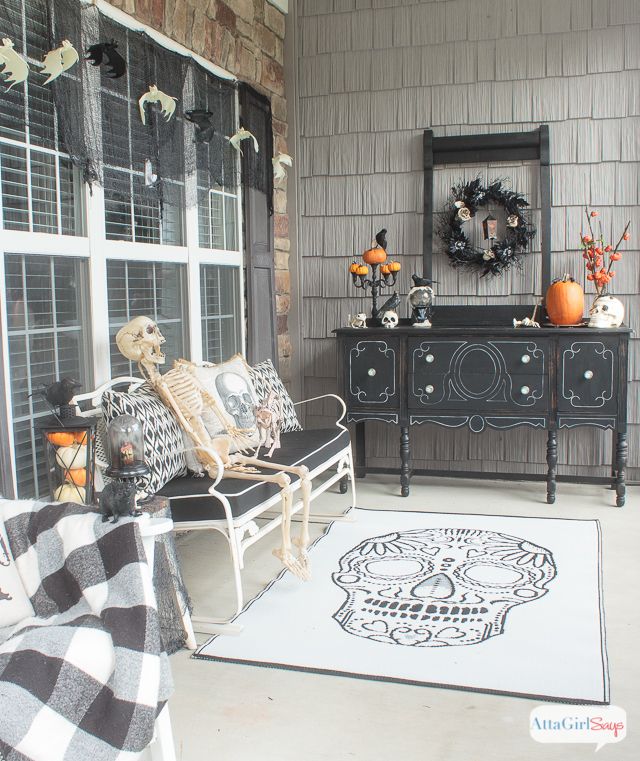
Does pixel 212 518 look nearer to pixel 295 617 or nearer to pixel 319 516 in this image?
pixel 295 617

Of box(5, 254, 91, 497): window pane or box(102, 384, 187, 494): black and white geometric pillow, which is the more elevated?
box(5, 254, 91, 497): window pane

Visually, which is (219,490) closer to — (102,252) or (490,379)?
(102,252)

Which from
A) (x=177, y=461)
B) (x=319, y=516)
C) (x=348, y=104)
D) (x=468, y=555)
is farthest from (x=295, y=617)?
(x=348, y=104)

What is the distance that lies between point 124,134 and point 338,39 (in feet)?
7.99

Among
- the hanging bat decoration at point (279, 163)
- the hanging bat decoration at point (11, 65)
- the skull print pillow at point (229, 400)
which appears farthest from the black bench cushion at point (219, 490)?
the hanging bat decoration at point (279, 163)

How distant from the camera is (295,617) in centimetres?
322

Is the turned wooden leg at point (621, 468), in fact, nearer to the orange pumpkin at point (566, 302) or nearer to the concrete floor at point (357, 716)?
the orange pumpkin at point (566, 302)

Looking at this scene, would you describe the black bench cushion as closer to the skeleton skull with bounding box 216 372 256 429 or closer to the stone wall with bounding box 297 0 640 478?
the skeleton skull with bounding box 216 372 256 429

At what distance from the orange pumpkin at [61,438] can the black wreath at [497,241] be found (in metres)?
3.11

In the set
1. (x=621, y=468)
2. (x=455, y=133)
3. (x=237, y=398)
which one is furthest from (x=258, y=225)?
(x=621, y=468)

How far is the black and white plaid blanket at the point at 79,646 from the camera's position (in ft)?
5.83

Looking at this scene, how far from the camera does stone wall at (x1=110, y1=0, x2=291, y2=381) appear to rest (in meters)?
4.01

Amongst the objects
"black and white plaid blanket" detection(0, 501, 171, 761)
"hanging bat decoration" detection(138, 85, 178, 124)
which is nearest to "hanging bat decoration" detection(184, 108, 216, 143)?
"hanging bat decoration" detection(138, 85, 178, 124)

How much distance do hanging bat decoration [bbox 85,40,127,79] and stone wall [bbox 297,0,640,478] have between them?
2.37 metres
